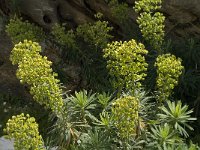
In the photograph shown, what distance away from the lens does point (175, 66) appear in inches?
286

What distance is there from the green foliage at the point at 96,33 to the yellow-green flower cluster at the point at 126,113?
3.24m

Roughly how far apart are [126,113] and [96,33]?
3.84 m

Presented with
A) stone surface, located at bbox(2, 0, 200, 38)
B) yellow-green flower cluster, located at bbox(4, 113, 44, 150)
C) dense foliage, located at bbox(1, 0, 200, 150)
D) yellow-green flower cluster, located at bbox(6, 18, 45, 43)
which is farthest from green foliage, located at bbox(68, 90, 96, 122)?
stone surface, located at bbox(2, 0, 200, 38)

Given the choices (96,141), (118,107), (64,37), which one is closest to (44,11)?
(64,37)

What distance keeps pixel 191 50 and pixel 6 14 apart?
18.2ft

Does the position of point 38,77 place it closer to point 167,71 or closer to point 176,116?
point 167,71

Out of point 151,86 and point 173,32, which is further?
point 173,32

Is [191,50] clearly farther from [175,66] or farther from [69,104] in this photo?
[69,104]

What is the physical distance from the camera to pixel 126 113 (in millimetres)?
6445

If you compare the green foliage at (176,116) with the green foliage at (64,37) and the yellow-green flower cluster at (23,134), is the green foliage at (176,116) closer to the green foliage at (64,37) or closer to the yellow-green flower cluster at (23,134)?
the yellow-green flower cluster at (23,134)

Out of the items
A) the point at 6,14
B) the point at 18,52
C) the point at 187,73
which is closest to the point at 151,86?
the point at 187,73

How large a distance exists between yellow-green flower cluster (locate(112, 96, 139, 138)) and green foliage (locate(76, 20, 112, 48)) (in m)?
3.24

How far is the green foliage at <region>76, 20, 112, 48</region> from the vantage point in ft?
31.4

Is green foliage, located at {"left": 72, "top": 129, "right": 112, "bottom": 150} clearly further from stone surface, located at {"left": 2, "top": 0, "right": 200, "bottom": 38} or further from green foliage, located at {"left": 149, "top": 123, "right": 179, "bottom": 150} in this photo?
stone surface, located at {"left": 2, "top": 0, "right": 200, "bottom": 38}
